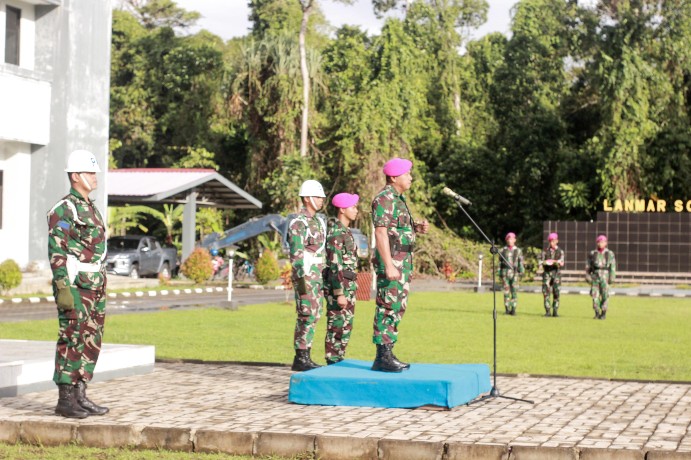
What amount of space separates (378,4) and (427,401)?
181ft

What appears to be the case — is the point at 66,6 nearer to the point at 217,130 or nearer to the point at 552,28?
the point at 217,130

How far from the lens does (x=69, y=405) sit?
9.52 meters

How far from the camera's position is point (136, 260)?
40.6 metres

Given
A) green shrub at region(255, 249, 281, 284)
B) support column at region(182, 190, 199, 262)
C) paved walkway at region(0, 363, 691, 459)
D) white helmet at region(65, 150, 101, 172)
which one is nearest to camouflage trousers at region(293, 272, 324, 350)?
paved walkway at region(0, 363, 691, 459)

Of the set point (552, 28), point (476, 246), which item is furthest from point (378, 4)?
point (476, 246)

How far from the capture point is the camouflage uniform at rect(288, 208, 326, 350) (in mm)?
12445

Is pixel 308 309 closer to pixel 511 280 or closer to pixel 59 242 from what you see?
pixel 59 242

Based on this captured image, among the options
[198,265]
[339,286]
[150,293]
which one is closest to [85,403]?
[339,286]

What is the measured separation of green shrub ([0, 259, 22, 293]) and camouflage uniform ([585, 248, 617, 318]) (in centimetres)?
1333

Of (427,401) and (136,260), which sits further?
(136,260)

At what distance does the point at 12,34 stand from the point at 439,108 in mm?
30863

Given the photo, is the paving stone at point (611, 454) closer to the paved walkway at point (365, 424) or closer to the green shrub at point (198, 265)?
the paved walkway at point (365, 424)

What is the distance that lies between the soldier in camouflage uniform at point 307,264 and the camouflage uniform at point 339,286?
22 cm

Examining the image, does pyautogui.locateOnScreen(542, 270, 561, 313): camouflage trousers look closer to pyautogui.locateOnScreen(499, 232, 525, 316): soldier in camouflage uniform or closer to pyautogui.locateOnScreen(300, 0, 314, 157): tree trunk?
pyautogui.locateOnScreen(499, 232, 525, 316): soldier in camouflage uniform
